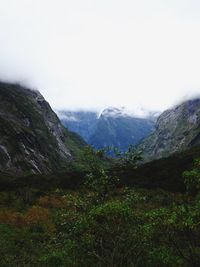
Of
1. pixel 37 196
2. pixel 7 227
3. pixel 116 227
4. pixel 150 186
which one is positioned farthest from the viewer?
pixel 150 186

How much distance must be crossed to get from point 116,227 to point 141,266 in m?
1.44

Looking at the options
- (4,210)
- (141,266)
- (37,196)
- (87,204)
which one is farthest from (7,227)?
(37,196)

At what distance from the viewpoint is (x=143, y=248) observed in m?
13.7

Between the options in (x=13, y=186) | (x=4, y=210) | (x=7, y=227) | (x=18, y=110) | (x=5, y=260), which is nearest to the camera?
(x=5, y=260)

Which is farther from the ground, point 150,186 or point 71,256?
point 150,186

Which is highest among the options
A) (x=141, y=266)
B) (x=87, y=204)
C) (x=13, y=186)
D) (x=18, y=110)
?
(x=18, y=110)

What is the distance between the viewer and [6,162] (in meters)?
110

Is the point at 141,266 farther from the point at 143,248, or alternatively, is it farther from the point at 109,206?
the point at 109,206

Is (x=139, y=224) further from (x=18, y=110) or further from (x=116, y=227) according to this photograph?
(x=18, y=110)

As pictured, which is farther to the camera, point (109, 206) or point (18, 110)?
point (18, 110)

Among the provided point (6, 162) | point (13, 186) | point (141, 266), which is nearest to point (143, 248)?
point (141, 266)

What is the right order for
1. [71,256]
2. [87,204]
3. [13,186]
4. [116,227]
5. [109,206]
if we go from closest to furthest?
[109,206]
[116,227]
[71,256]
[87,204]
[13,186]

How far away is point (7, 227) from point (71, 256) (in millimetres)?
12742

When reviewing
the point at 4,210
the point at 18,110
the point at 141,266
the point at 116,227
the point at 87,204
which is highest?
the point at 18,110
